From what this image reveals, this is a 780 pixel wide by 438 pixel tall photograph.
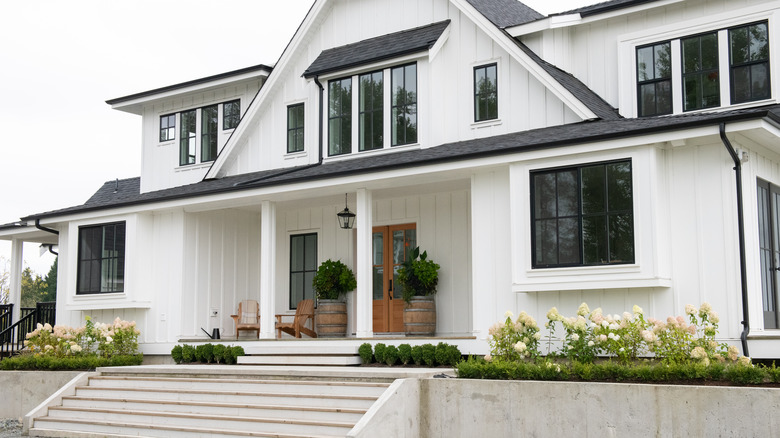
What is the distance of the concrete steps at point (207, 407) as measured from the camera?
11305 mm

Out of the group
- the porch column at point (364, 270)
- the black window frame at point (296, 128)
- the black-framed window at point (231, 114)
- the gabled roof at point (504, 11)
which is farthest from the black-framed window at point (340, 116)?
the black-framed window at point (231, 114)

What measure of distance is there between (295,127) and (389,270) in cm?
367

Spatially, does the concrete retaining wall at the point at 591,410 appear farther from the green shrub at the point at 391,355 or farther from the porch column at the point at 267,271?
the porch column at the point at 267,271

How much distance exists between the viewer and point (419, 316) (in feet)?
49.0

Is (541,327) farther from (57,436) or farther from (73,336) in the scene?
(73,336)

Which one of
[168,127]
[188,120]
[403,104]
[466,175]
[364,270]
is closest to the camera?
[466,175]

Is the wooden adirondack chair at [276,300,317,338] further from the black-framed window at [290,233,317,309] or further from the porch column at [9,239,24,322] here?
the porch column at [9,239,24,322]

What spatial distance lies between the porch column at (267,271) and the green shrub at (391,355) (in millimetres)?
3410

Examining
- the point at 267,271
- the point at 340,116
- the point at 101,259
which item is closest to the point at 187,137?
the point at 101,259

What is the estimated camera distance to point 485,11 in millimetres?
15508

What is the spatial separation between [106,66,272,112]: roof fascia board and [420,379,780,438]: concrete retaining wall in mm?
9821

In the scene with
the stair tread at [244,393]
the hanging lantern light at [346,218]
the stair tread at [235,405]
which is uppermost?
the hanging lantern light at [346,218]

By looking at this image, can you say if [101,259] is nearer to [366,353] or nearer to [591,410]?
[366,353]

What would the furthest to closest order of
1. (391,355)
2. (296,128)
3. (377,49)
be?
(296,128)
(377,49)
(391,355)
